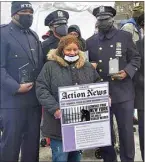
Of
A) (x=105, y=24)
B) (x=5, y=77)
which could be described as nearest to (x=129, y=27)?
(x=105, y=24)

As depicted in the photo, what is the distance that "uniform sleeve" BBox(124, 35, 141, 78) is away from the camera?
3484 millimetres

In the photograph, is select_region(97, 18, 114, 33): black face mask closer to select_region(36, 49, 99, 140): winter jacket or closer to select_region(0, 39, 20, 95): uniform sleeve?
select_region(36, 49, 99, 140): winter jacket

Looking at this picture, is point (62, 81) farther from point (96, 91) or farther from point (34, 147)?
point (34, 147)

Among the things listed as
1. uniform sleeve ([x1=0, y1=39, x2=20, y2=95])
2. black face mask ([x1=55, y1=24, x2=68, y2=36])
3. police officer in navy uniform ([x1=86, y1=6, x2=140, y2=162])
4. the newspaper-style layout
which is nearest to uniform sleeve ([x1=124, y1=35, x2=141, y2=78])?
police officer in navy uniform ([x1=86, y1=6, x2=140, y2=162])

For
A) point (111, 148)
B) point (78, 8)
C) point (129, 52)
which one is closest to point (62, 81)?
point (129, 52)

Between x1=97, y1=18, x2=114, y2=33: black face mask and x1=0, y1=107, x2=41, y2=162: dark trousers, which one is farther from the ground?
x1=97, y1=18, x2=114, y2=33: black face mask

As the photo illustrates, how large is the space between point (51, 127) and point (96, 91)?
1.77 feet

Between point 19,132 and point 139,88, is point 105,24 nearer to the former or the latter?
point 139,88

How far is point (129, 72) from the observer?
3465mm

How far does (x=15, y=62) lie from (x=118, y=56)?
3.56 feet

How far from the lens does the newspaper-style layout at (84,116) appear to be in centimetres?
303

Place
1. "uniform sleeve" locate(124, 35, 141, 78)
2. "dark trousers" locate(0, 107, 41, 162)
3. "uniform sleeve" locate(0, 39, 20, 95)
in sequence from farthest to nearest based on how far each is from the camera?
"uniform sleeve" locate(124, 35, 141, 78), "dark trousers" locate(0, 107, 41, 162), "uniform sleeve" locate(0, 39, 20, 95)

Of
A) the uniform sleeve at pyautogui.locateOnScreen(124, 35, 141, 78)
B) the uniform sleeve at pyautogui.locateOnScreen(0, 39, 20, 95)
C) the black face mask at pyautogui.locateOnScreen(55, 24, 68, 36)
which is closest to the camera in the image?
the uniform sleeve at pyautogui.locateOnScreen(0, 39, 20, 95)

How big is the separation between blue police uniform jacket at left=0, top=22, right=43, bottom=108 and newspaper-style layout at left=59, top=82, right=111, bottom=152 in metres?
0.47
